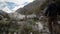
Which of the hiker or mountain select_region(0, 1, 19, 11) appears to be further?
mountain select_region(0, 1, 19, 11)

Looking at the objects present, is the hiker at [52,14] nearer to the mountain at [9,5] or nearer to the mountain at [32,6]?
the mountain at [32,6]

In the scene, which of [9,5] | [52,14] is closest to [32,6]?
[9,5]

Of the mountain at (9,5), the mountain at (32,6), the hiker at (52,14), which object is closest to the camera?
the hiker at (52,14)

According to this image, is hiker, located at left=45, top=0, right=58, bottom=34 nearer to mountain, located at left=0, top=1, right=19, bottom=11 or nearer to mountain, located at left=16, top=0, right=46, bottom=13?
mountain, located at left=16, top=0, right=46, bottom=13

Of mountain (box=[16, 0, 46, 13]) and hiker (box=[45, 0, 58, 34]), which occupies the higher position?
mountain (box=[16, 0, 46, 13])

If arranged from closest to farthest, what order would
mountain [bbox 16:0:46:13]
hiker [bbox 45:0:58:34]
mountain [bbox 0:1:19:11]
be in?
hiker [bbox 45:0:58:34]
mountain [bbox 16:0:46:13]
mountain [bbox 0:1:19:11]

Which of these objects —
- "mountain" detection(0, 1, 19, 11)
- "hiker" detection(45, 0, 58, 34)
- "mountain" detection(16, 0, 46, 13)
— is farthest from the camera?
"mountain" detection(0, 1, 19, 11)

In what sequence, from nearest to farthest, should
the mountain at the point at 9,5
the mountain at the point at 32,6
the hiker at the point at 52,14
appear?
the hiker at the point at 52,14, the mountain at the point at 32,6, the mountain at the point at 9,5

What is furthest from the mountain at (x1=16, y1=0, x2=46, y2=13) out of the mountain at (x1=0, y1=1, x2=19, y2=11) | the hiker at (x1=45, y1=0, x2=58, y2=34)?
the hiker at (x1=45, y1=0, x2=58, y2=34)

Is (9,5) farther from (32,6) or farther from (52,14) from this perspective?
(52,14)

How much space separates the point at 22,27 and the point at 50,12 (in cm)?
79

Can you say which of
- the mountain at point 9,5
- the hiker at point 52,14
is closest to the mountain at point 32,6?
the mountain at point 9,5

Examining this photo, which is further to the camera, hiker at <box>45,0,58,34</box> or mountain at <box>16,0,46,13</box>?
mountain at <box>16,0,46,13</box>

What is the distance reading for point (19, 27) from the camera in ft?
12.9
